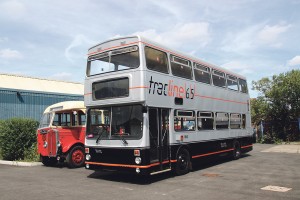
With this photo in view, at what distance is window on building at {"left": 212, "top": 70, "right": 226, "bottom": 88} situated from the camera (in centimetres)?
1408

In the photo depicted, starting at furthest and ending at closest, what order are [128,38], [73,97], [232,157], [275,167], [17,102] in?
Result: [73,97] → [17,102] → [232,157] → [275,167] → [128,38]

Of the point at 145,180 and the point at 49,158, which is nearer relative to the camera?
the point at 145,180

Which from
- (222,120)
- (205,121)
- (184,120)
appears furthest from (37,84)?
(184,120)

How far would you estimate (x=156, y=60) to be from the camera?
10.4 meters

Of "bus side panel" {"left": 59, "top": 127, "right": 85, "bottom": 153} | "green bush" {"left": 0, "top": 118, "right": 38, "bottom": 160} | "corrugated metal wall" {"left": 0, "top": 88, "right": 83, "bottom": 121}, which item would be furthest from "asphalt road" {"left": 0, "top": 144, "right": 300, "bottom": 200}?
"corrugated metal wall" {"left": 0, "top": 88, "right": 83, "bottom": 121}

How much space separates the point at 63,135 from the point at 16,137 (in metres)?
3.64

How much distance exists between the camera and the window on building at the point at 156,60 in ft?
32.9

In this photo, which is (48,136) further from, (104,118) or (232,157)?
(232,157)

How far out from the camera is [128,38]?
1019 cm

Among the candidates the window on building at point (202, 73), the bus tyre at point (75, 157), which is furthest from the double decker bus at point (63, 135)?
the window on building at point (202, 73)

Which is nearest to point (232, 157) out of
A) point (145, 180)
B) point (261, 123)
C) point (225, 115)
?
point (225, 115)

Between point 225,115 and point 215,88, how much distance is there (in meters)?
1.59

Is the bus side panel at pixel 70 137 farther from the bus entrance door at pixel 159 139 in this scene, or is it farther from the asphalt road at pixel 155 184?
the bus entrance door at pixel 159 139

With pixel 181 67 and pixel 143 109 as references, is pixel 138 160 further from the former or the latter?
pixel 181 67
